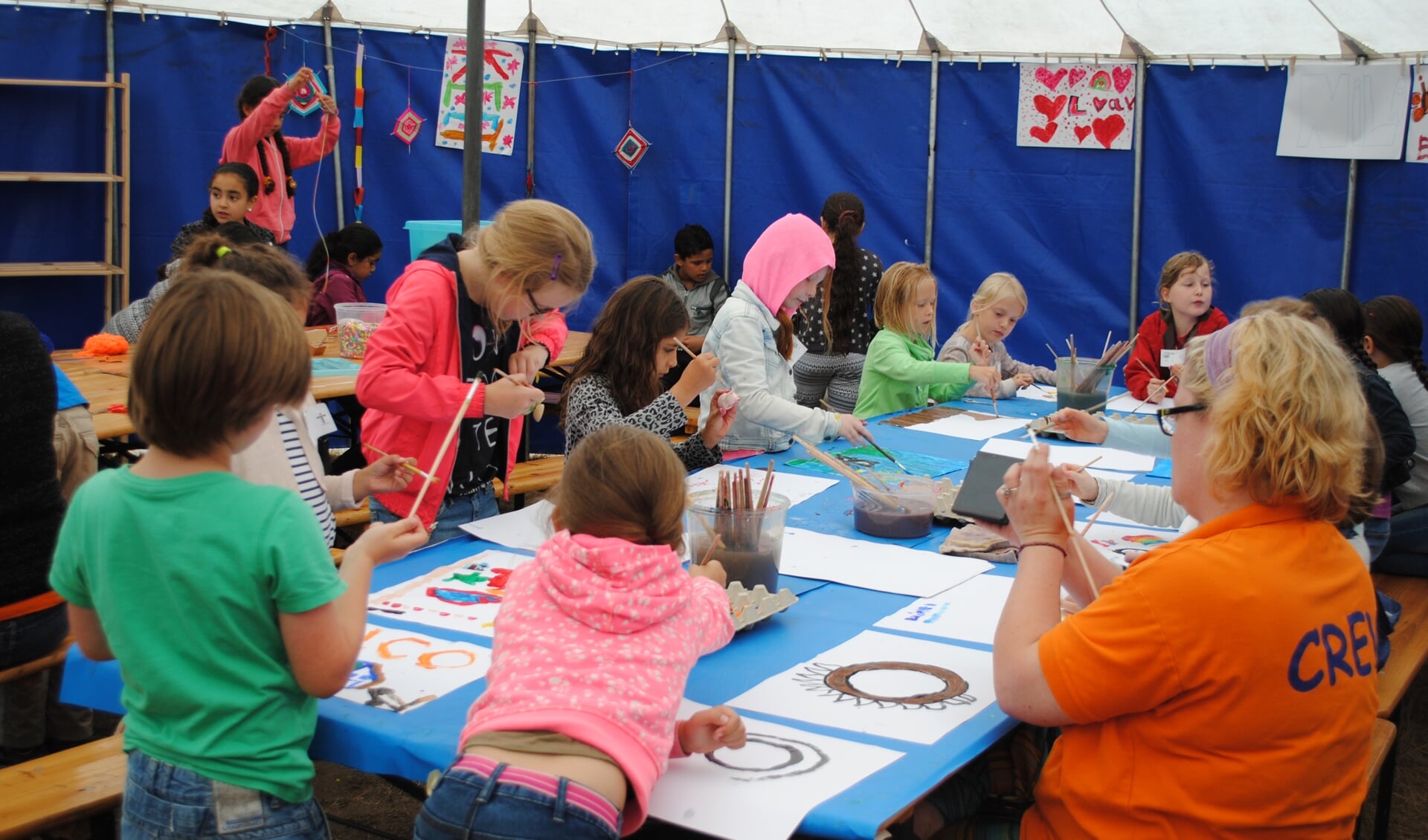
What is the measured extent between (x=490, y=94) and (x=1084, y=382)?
4.79 meters

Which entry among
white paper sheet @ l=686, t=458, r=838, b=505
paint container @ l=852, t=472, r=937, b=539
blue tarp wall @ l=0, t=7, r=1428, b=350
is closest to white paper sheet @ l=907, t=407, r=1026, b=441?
white paper sheet @ l=686, t=458, r=838, b=505

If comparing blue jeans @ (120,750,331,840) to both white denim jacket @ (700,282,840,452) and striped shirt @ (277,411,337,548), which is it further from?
white denim jacket @ (700,282,840,452)

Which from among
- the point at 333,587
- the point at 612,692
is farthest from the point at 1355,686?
the point at 333,587

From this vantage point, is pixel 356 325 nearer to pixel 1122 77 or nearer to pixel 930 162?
pixel 930 162

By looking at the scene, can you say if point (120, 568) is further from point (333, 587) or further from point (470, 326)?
point (470, 326)

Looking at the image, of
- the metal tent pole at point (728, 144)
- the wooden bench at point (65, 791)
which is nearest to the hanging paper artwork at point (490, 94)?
the metal tent pole at point (728, 144)

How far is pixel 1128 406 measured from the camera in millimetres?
4730

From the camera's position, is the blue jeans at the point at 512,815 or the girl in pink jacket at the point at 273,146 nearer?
the blue jeans at the point at 512,815

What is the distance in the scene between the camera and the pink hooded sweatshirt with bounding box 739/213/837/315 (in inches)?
144

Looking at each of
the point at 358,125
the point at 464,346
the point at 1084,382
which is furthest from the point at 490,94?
the point at 464,346

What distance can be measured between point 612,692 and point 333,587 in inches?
15.0

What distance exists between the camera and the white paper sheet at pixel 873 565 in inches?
92.3

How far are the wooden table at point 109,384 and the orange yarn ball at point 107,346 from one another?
0.10 feet

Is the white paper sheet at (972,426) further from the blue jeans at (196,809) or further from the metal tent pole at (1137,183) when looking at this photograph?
the metal tent pole at (1137,183)
